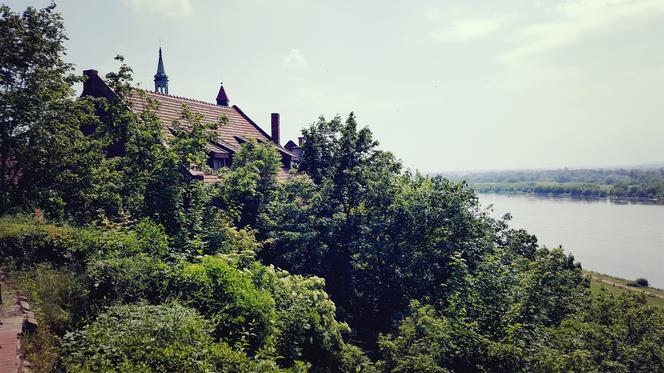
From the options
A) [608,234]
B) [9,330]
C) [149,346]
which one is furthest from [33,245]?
[608,234]

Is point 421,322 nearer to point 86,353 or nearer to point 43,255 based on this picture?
point 86,353

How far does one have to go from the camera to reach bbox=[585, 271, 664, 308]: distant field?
44375 millimetres

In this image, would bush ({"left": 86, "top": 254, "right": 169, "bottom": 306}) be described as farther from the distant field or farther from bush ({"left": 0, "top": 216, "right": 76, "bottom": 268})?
the distant field

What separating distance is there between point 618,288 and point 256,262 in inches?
2111

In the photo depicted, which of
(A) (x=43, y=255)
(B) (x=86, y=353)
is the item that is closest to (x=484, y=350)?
(B) (x=86, y=353)

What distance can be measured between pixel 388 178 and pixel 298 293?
9.56 m

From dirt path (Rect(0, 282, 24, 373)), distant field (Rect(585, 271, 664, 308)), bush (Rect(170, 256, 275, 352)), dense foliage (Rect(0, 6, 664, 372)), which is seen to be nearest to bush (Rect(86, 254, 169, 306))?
dense foliage (Rect(0, 6, 664, 372))

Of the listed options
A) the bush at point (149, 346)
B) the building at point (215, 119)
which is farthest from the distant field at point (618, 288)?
the bush at point (149, 346)

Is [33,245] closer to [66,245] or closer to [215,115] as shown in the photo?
[66,245]

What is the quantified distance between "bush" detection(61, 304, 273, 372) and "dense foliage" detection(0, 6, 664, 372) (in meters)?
0.03

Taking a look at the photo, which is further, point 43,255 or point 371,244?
point 371,244

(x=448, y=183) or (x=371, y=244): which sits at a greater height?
(x=448, y=183)

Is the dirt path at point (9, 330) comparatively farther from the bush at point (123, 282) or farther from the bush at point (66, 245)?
the bush at point (66, 245)

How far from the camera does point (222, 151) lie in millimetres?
25906
